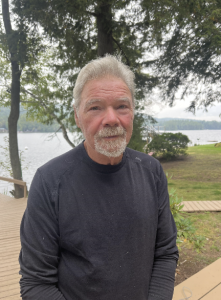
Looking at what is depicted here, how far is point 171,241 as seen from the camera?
1243mm

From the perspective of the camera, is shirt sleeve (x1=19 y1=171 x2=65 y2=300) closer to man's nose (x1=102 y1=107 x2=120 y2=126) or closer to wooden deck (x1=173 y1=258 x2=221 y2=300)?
man's nose (x1=102 y1=107 x2=120 y2=126)

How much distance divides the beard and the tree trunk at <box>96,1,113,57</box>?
5160 millimetres

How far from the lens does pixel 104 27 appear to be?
5.95m

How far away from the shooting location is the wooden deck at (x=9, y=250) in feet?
8.52

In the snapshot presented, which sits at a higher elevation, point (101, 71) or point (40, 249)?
point (101, 71)

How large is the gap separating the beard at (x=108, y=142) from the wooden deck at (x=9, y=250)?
2.21m

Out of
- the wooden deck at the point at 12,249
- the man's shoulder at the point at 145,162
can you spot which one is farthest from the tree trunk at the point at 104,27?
the man's shoulder at the point at 145,162

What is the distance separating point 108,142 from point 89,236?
0.43 m

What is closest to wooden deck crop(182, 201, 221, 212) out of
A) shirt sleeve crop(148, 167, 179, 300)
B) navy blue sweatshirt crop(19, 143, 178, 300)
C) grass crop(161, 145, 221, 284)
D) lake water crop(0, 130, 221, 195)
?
grass crop(161, 145, 221, 284)

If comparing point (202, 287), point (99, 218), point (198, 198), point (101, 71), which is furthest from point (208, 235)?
point (101, 71)

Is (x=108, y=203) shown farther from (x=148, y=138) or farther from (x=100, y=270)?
(x=148, y=138)

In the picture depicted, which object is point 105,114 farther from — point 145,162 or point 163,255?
point 163,255

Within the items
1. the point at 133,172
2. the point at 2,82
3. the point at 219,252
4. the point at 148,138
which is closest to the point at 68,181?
the point at 133,172

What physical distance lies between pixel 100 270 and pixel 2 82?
1041 centimetres
